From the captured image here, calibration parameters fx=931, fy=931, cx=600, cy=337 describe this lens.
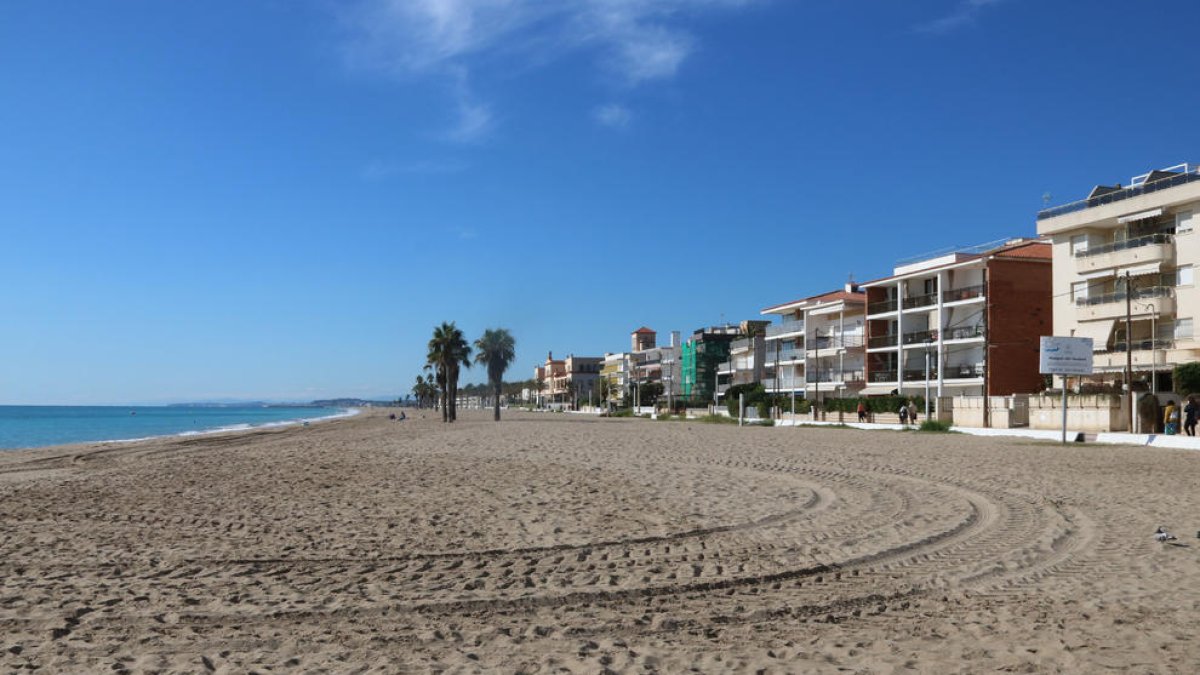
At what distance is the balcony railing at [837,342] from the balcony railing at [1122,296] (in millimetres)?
22724

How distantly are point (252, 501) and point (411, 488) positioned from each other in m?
3.00

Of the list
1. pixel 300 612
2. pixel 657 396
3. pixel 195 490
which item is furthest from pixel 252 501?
pixel 657 396

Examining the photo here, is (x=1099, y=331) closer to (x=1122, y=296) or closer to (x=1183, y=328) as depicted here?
(x=1122, y=296)

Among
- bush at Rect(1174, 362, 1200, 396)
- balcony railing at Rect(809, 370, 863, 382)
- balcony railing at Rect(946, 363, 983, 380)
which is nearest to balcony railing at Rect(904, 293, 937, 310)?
balcony railing at Rect(946, 363, 983, 380)

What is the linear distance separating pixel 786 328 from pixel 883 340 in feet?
54.5

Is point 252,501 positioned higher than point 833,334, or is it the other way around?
point 833,334

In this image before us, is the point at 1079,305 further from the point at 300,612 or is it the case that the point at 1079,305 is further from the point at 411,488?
the point at 300,612

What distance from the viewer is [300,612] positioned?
25.6ft

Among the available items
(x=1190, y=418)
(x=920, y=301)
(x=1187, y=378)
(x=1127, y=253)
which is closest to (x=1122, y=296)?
(x=1127, y=253)

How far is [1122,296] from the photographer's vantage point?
46969 millimetres

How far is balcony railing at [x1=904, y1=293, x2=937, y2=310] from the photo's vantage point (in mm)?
62594

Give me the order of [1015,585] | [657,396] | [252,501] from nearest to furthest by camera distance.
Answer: [1015,585] → [252,501] → [657,396]

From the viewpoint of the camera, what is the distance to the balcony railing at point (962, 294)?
5862cm

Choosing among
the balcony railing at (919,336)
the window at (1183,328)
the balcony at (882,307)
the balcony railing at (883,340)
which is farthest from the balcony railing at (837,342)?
the window at (1183,328)
